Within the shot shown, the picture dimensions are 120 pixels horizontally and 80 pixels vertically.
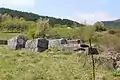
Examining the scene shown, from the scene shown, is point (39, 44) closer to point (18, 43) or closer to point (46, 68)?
point (18, 43)

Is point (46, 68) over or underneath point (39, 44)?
underneath

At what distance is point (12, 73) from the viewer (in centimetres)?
1434

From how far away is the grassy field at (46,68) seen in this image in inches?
550

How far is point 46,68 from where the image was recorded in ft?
51.8

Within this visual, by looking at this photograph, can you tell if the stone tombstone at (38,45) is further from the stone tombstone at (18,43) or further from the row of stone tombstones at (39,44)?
the stone tombstone at (18,43)

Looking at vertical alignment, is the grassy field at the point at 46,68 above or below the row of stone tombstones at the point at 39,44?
below

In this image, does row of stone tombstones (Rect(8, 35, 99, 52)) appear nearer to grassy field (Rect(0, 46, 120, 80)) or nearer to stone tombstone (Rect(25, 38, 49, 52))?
stone tombstone (Rect(25, 38, 49, 52))

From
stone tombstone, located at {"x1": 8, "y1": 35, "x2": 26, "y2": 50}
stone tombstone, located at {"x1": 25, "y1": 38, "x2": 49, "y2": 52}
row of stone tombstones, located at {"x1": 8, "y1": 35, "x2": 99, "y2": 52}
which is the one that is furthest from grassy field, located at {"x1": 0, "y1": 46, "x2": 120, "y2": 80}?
stone tombstone, located at {"x1": 8, "y1": 35, "x2": 26, "y2": 50}

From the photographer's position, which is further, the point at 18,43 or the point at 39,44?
the point at 18,43

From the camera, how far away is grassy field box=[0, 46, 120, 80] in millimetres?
13971

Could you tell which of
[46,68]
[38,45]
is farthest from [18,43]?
[46,68]

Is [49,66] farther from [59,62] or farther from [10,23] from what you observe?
[10,23]

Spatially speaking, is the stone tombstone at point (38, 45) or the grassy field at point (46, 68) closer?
the grassy field at point (46, 68)

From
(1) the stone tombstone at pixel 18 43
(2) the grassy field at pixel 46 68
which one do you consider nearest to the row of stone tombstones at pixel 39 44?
(1) the stone tombstone at pixel 18 43
